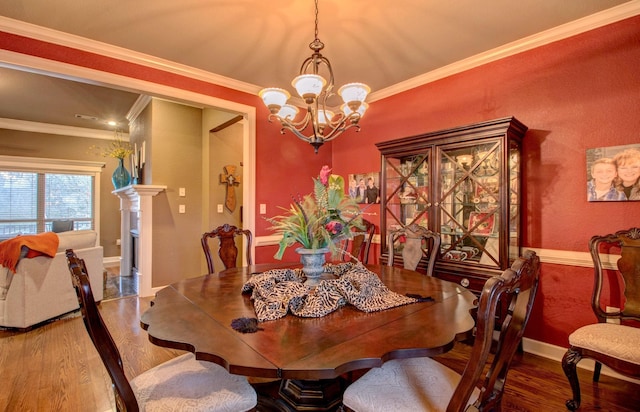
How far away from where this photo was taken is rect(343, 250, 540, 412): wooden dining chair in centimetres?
83

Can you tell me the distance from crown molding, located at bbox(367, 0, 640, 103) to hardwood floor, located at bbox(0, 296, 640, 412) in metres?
2.52

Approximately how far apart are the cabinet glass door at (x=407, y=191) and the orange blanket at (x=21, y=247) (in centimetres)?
333

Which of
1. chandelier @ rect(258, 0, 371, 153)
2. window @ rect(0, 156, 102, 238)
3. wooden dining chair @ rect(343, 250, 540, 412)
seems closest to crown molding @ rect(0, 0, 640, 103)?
chandelier @ rect(258, 0, 371, 153)

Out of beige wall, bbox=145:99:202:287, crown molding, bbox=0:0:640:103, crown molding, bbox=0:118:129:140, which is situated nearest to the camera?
crown molding, bbox=0:0:640:103

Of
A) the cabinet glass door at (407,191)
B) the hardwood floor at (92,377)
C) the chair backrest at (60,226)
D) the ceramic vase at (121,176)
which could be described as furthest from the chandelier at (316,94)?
the chair backrest at (60,226)

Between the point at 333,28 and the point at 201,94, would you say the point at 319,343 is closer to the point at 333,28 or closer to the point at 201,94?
the point at 333,28

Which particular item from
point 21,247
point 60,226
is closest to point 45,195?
point 60,226

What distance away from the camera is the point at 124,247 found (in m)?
5.04

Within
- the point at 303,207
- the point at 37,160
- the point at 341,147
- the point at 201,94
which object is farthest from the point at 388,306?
the point at 37,160

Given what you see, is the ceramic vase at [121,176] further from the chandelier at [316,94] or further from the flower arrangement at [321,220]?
the flower arrangement at [321,220]

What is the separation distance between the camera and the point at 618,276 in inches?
83.7

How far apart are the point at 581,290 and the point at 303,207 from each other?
2.25 metres

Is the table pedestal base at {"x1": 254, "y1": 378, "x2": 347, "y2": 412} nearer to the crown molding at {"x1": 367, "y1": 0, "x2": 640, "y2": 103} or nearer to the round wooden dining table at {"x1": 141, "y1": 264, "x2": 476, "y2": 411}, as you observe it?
the round wooden dining table at {"x1": 141, "y1": 264, "x2": 476, "y2": 411}

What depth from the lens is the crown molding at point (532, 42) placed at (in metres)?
2.14
